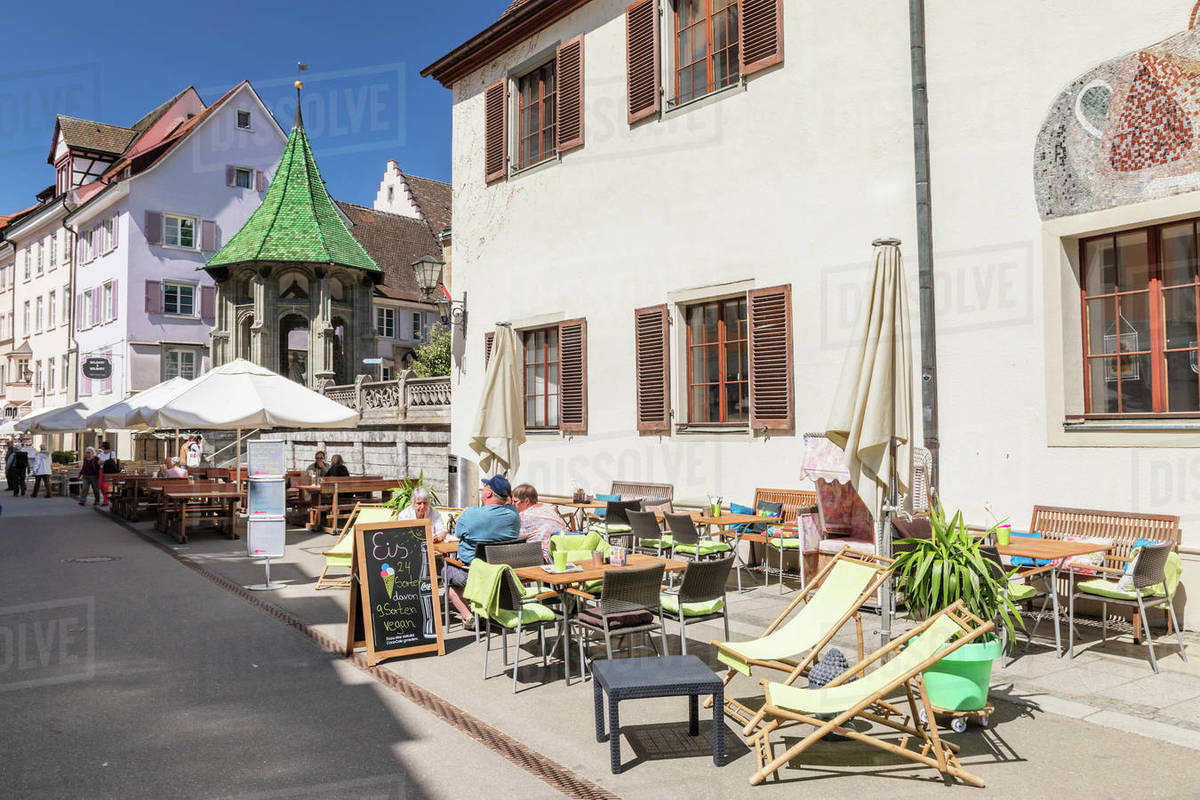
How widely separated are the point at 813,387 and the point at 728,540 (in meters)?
2.02

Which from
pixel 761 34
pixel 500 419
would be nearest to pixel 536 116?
pixel 761 34

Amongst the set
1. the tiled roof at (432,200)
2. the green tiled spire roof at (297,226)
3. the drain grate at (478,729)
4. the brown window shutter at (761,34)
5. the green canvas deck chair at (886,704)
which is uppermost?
the tiled roof at (432,200)

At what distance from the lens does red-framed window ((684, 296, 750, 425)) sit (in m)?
11.9

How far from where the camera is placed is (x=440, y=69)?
17.5 metres

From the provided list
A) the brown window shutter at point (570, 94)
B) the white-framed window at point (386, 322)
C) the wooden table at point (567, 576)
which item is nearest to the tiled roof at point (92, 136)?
the white-framed window at point (386, 322)

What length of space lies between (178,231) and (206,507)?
2487 centimetres

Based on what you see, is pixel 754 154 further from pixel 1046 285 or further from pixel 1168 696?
pixel 1168 696

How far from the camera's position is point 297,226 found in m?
36.2

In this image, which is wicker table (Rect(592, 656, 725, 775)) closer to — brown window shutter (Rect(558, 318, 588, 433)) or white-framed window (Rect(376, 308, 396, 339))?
brown window shutter (Rect(558, 318, 588, 433))

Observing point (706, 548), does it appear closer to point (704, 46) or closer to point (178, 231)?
point (704, 46)

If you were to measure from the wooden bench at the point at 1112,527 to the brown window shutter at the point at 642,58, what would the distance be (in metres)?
7.56

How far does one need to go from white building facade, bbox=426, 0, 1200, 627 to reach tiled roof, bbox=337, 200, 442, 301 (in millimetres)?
27391

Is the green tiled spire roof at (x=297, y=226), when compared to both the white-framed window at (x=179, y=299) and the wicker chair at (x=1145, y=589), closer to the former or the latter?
the white-framed window at (x=179, y=299)

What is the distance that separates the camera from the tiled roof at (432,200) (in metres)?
49.1
